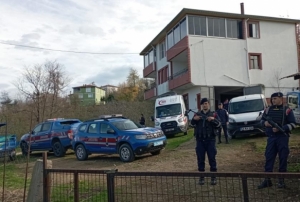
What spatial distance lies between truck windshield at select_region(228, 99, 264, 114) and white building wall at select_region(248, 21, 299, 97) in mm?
13271

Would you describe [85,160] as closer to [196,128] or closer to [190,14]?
[196,128]

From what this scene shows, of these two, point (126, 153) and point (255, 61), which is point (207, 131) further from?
point (255, 61)

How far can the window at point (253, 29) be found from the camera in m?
29.3

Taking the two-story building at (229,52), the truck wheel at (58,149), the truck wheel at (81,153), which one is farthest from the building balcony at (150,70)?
the truck wheel at (81,153)

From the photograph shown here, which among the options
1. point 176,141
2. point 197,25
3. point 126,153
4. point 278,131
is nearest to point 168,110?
point 176,141

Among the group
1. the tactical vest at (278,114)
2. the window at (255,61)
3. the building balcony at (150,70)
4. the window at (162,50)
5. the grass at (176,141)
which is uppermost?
the window at (162,50)

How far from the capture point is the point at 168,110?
21406 millimetres

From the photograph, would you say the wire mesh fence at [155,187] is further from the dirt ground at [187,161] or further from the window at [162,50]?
the window at [162,50]

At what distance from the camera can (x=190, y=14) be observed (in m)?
27.6

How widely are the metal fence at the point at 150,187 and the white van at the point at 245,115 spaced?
9.10 meters

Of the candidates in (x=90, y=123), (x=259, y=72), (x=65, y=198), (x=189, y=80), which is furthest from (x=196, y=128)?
(x=259, y=72)

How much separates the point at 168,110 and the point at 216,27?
10655mm

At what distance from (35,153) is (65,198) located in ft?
43.5

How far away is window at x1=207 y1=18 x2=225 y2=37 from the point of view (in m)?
28.2
